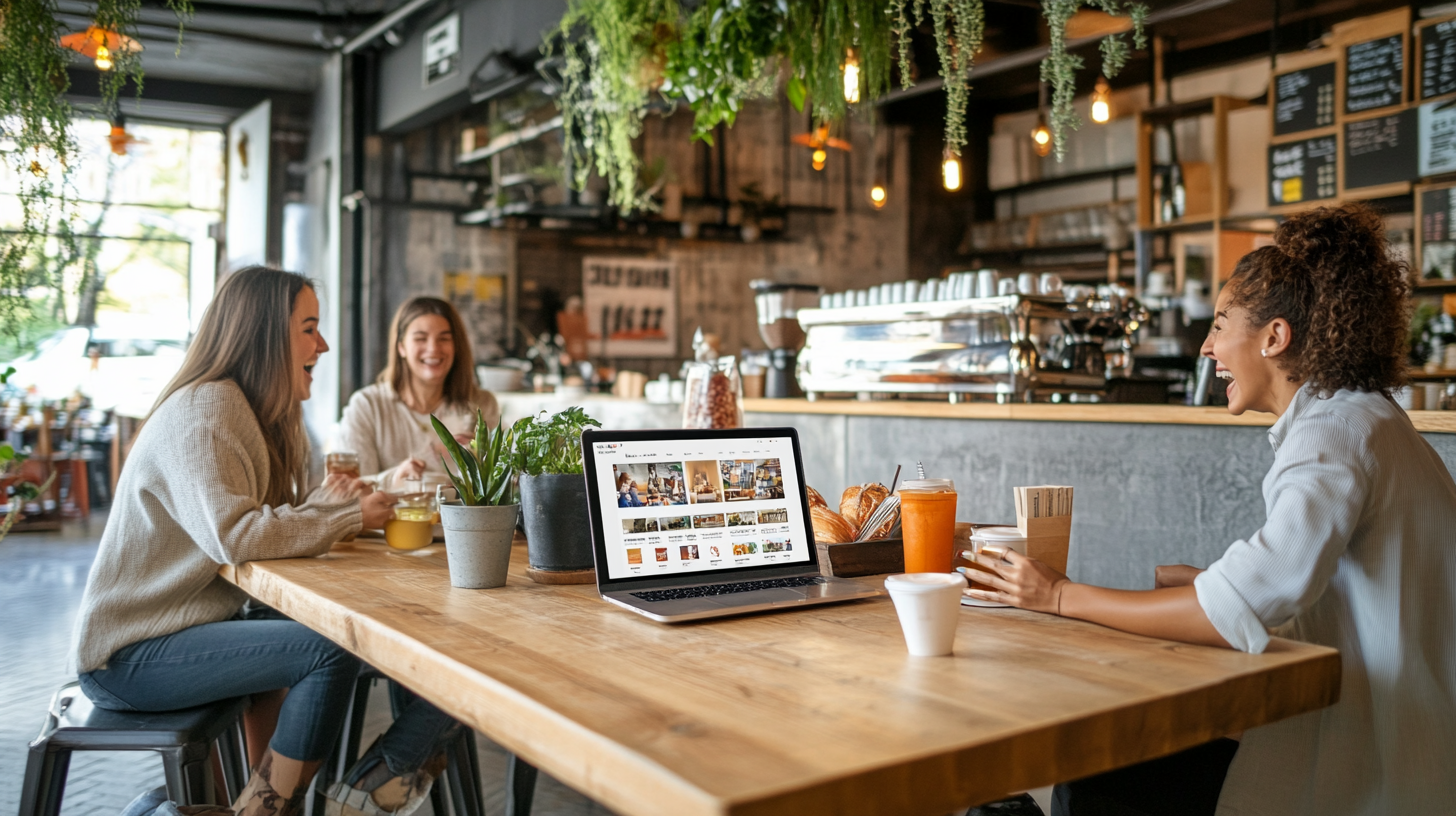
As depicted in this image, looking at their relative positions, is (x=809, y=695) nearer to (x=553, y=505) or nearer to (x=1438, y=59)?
(x=553, y=505)

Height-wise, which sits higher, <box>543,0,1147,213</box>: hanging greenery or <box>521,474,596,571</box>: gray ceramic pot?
<box>543,0,1147,213</box>: hanging greenery

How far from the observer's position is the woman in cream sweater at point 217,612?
1.97 meters

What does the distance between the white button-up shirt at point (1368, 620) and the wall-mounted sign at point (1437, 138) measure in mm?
5046

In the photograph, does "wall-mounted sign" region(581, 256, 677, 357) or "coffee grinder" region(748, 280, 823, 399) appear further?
"wall-mounted sign" region(581, 256, 677, 357)

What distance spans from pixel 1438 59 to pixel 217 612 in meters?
6.07

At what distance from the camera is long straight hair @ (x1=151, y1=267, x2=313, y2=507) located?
2271 mm

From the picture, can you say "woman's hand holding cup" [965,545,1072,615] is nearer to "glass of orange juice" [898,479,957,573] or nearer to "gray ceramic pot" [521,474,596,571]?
"glass of orange juice" [898,479,957,573]

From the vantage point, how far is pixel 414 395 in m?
3.67

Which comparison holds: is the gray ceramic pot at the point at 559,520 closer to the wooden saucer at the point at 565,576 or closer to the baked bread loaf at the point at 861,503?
the wooden saucer at the point at 565,576

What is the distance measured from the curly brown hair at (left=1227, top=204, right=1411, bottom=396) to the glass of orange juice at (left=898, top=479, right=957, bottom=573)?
527 mm

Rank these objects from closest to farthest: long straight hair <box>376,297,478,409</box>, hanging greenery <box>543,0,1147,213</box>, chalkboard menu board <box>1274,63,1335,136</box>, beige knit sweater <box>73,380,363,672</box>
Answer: beige knit sweater <box>73,380,363,672</box> < hanging greenery <box>543,0,1147,213</box> < long straight hair <box>376,297,478,409</box> < chalkboard menu board <box>1274,63,1335,136</box>

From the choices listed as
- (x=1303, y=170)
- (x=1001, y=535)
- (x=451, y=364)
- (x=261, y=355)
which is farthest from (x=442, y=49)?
(x=1001, y=535)

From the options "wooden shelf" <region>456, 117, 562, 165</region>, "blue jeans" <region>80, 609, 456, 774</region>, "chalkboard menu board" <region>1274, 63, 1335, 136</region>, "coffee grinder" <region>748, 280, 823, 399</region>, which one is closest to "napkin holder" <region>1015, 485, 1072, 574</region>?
"blue jeans" <region>80, 609, 456, 774</region>

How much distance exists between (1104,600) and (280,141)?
890cm
